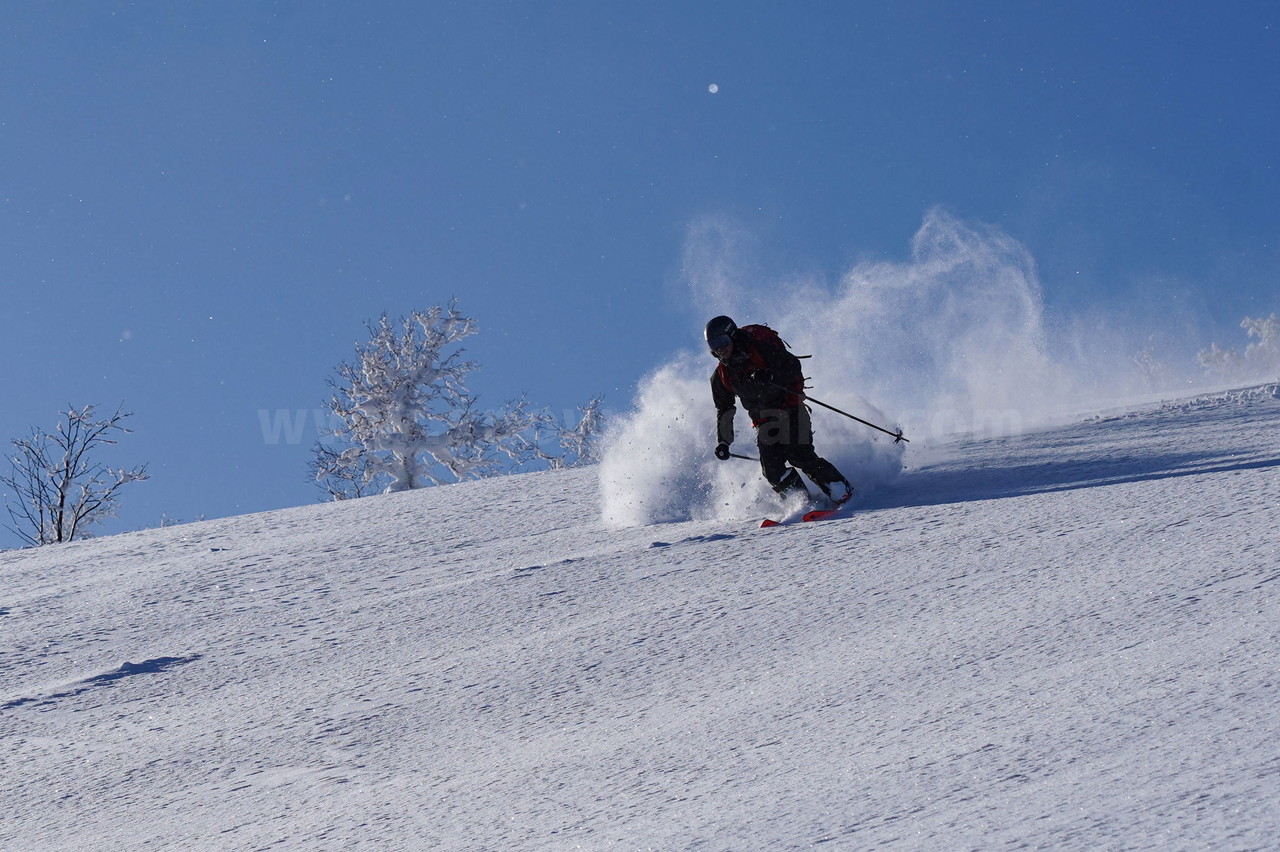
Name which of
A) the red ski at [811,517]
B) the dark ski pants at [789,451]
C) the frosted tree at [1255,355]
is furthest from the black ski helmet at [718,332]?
the frosted tree at [1255,355]

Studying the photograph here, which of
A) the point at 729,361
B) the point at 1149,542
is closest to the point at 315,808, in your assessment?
the point at 1149,542

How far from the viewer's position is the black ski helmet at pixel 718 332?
6.63 metres

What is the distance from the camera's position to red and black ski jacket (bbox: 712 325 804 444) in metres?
6.77

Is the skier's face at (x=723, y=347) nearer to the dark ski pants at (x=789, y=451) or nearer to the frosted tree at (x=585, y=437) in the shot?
the dark ski pants at (x=789, y=451)

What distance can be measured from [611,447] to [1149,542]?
4455mm

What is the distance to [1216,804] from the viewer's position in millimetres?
1865

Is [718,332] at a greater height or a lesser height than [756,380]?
greater

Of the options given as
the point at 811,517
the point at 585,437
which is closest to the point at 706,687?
the point at 811,517

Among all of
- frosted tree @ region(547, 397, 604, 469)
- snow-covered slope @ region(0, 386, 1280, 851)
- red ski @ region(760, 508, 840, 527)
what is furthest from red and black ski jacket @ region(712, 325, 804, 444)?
frosted tree @ region(547, 397, 604, 469)

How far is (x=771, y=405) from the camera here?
269 inches

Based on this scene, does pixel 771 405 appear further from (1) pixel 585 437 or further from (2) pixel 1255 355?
(2) pixel 1255 355

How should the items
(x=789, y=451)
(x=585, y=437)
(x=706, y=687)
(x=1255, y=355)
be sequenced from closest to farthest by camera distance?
1. (x=706, y=687)
2. (x=789, y=451)
3. (x=585, y=437)
4. (x=1255, y=355)

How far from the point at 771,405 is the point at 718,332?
660 mm

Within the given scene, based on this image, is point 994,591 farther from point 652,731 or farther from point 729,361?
point 729,361
